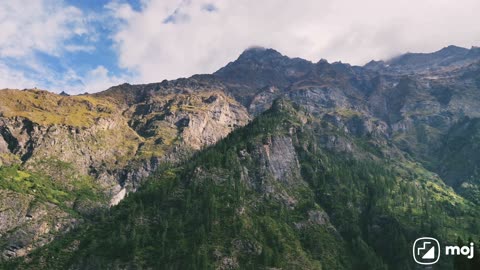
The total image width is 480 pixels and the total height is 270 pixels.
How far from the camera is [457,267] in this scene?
426ft

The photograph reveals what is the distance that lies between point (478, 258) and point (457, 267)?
8.03 metres

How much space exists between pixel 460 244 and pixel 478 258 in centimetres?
991

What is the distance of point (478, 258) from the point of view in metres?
123

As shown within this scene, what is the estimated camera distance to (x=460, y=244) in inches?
5241

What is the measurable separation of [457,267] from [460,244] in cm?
684

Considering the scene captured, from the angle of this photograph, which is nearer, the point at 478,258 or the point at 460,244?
the point at 478,258
